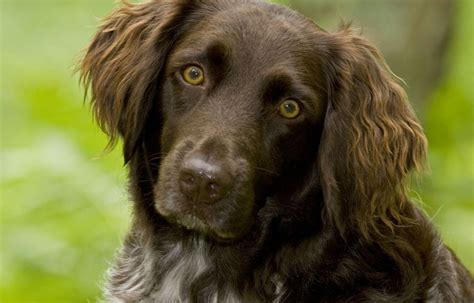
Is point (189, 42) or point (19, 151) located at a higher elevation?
point (189, 42)

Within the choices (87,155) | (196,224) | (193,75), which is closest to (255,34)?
(193,75)

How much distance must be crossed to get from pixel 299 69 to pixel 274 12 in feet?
1.15

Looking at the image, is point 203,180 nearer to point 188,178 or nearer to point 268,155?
point 188,178

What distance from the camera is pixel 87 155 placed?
24.4 ft

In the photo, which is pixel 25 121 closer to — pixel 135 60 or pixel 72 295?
pixel 72 295

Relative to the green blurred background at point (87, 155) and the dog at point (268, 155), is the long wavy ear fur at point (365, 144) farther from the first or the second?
the green blurred background at point (87, 155)

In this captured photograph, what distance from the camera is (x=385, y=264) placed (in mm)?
5340

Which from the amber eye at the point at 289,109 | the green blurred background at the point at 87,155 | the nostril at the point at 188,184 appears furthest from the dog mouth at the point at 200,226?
the green blurred background at the point at 87,155

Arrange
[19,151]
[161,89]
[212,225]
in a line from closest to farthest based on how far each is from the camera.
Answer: [212,225] < [161,89] < [19,151]

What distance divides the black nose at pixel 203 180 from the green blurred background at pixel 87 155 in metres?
0.81

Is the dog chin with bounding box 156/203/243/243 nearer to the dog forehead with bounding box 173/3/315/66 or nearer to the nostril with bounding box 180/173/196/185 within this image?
the nostril with bounding box 180/173/196/185

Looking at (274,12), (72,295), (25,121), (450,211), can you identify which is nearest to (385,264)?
(274,12)

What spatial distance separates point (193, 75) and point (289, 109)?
48cm

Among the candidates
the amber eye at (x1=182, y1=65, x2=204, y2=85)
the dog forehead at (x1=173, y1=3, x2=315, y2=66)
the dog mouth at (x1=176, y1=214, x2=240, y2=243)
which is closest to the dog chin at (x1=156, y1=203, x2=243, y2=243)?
the dog mouth at (x1=176, y1=214, x2=240, y2=243)
